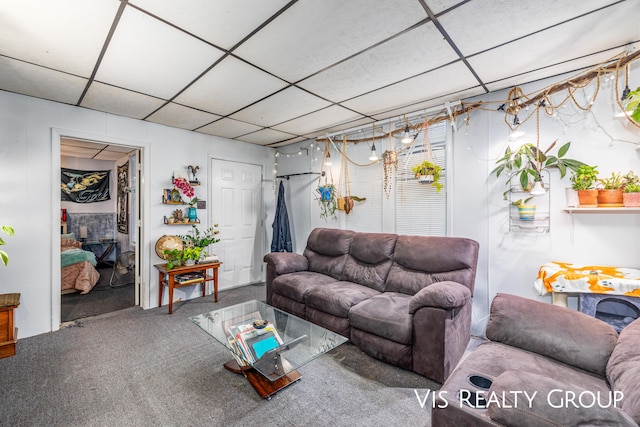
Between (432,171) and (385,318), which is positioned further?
(432,171)

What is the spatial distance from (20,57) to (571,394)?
3767 millimetres

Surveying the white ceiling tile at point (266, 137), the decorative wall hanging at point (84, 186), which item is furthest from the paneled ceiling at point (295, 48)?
the decorative wall hanging at point (84, 186)

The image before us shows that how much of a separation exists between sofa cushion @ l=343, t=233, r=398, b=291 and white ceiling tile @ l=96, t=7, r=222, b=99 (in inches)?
93.8

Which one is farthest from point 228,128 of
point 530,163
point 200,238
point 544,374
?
point 544,374

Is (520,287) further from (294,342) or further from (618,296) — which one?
(294,342)

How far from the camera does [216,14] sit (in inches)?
64.6

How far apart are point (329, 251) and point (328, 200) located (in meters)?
0.83

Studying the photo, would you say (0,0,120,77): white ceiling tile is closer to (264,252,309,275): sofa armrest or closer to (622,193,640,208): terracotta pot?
(264,252,309,275): sofa armrest

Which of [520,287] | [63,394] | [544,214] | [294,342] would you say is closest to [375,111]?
[544,214]

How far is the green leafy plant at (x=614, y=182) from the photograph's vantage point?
2.10 meters

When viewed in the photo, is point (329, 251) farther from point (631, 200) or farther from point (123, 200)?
point (123, 200)

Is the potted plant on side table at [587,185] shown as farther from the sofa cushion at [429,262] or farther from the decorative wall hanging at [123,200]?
the decorative wall hanging at [123,200]

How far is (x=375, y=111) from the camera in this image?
3.30 metres

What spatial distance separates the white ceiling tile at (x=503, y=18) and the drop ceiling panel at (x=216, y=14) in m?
1.05
